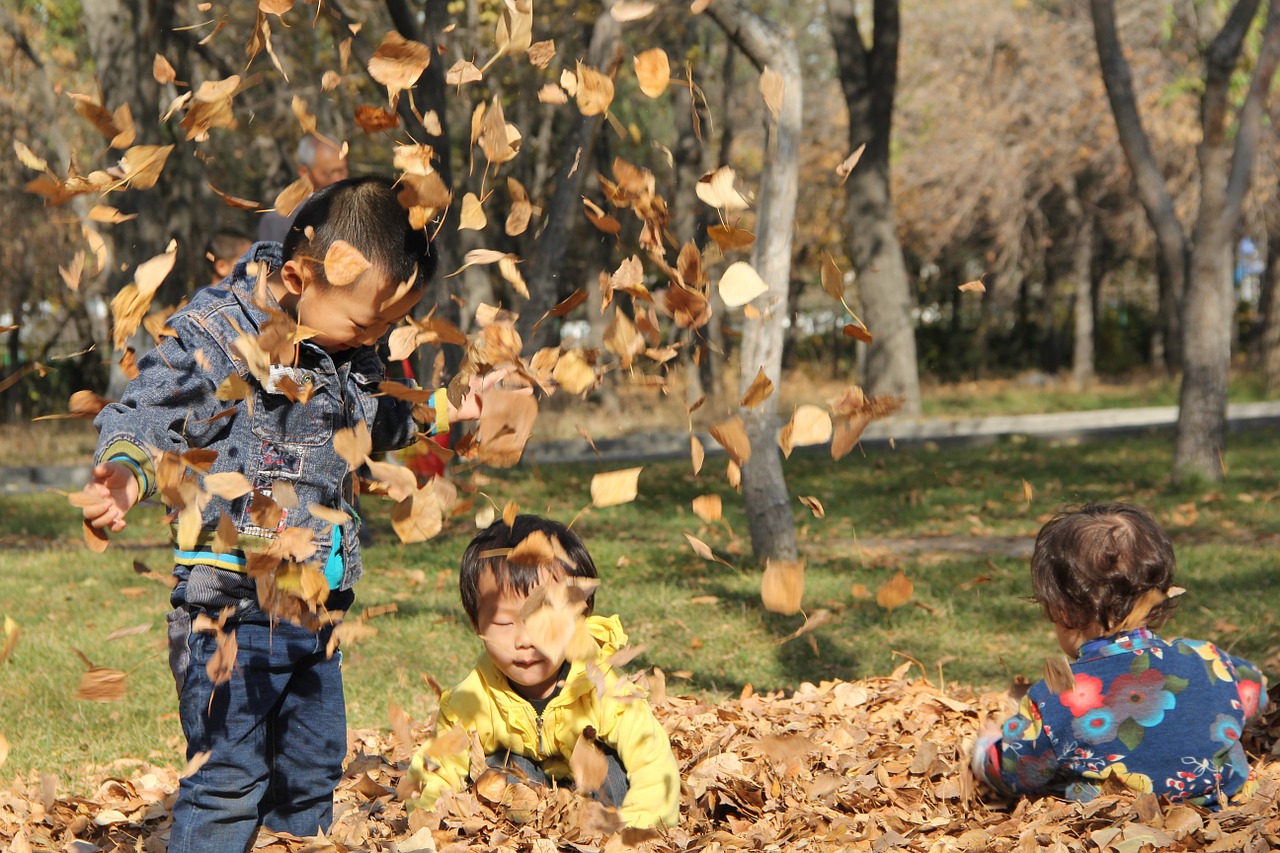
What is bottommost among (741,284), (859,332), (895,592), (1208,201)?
(895,592)

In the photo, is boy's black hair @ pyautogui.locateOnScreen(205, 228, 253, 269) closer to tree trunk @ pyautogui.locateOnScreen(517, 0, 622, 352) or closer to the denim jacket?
tree trunk @ pyautogui.locateOnScreen(517, 0, 622, 352)

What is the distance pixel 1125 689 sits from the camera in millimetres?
2725

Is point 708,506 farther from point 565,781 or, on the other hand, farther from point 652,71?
point 652,71

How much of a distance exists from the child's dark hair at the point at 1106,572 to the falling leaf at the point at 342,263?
62.7 inches

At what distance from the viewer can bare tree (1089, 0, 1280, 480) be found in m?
8.35

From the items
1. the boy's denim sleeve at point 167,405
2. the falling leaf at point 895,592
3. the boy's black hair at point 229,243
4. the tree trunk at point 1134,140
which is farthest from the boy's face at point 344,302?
the tree trunk at point 1134,140

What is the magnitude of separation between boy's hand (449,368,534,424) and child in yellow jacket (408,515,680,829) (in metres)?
0.26

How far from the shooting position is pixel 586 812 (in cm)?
274

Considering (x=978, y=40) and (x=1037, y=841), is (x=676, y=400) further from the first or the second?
Result: (x=1037, y=841)

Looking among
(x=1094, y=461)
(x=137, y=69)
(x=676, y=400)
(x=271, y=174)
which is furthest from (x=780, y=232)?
(x=271, y=174)

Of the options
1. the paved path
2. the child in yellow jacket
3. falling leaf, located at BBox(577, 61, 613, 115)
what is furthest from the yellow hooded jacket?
the paved path

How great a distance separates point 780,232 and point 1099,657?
346 cm

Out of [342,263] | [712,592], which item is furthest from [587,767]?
[712,592]

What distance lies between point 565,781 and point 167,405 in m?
1.28
